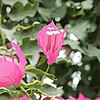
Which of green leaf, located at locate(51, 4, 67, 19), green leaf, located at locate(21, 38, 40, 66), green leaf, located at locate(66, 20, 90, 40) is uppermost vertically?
green leaf, located at locate(21, 38, 40, 66)

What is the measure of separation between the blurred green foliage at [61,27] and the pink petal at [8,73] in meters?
0.31

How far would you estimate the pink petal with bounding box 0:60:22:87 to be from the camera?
2.20ft

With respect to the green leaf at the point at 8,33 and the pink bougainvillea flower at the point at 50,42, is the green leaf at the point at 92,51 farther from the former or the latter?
the pink bougainvillea flower at the point at 50,42

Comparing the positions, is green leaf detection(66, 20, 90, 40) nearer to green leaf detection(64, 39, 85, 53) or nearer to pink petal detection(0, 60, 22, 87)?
green leaf detection(64, 39, 85, 53)

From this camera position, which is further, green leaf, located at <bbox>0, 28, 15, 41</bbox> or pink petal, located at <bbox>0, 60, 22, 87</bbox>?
green leaf, located at <bbox>0, 28, 15, 41</bbox>

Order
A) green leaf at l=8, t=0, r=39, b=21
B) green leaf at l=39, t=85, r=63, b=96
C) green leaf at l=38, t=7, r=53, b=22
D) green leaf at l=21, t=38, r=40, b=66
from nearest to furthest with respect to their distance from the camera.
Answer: green leaf at l=39, t=85, r=63, b=96 → green leaf at l=21, t=38, r=40, b=66 → green leaf at l=8, t=0, r=39, b=21 → green leaf at l=38, t=7, r=53, b=22

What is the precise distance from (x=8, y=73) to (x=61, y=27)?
731 mm

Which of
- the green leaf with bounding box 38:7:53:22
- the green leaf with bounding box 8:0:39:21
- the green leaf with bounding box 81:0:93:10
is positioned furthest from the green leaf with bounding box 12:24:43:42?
the green leaf with bounding box 81:0:93:10

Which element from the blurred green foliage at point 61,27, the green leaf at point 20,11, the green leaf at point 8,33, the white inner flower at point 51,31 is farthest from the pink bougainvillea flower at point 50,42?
the green leaf at point 20,11

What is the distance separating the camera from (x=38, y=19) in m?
1.50

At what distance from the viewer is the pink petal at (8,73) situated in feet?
2.20

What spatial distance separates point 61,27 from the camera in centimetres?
139

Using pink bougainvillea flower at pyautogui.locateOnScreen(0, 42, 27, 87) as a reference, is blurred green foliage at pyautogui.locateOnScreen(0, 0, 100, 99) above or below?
below

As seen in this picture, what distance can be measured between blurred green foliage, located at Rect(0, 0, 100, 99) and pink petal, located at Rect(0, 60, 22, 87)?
12.2 inches
